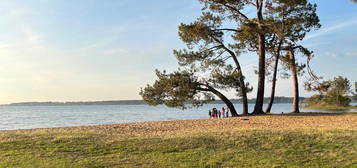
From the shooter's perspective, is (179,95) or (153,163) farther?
(179,95)

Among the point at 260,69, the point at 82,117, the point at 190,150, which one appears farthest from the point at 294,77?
the point at 82,117

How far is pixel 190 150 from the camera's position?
9492 millimetres

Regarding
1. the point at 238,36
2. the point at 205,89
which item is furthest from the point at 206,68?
the point at 238,36

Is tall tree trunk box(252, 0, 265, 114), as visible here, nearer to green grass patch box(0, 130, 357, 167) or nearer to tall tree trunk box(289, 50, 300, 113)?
tall tree trunk box(289, 50, 300, 113)

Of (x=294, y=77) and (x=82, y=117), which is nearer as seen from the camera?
(x=294, y=77)

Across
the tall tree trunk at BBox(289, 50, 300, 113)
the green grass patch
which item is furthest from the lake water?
the green grass patch

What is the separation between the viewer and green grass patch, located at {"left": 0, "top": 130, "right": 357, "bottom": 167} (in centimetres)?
827

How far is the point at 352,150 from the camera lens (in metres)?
9.21

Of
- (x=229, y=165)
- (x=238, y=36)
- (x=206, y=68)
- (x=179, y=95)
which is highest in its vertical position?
(x=238, y=36)

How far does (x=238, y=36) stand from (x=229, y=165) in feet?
60.5

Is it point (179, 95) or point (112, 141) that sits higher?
point (179, 95)

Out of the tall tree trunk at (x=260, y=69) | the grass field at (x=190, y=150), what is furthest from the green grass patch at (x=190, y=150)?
the tall tree trunk at (x=260, y=69)

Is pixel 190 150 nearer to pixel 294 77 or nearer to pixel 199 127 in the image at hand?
pixel 199 127

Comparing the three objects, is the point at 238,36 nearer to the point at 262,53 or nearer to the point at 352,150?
the point at 262,53
